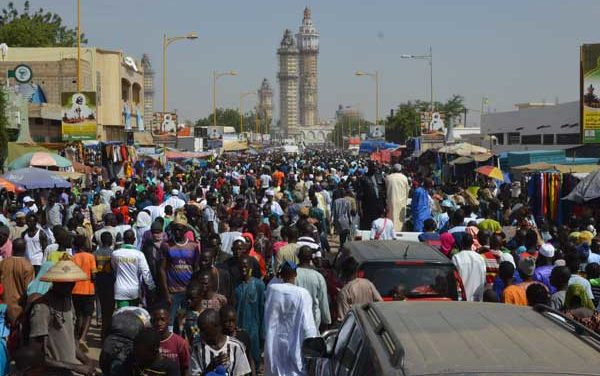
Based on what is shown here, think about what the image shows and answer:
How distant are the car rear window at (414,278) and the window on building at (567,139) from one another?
3343 centimetres

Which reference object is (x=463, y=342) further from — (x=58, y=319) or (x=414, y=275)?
(x=414, y=275)

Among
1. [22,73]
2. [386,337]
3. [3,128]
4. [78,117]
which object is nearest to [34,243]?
[386,337]

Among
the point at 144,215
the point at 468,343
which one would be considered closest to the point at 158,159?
the point at 144,215

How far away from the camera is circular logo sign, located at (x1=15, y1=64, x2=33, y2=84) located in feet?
149

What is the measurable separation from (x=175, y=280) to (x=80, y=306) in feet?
3.75

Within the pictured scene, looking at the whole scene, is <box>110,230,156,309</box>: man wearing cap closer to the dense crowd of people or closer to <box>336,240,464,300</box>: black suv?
the dense crowd of people

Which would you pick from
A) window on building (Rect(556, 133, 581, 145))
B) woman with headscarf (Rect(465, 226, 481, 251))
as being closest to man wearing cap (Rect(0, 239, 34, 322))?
woman with headscarf (Rect(465, 226, 481, 251))

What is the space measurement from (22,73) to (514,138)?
2623 centimetres

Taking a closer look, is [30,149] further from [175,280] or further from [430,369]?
[430,369]

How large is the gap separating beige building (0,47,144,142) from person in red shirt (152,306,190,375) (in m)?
32.0

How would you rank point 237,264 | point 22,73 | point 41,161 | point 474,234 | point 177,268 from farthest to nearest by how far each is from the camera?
point 22,73, point 41,161, point 474,234, point 177,268, point 237,264

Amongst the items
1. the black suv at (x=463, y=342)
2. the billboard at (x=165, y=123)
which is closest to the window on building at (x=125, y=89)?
the billboard at (x=165, y=123)

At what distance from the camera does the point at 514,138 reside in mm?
51062

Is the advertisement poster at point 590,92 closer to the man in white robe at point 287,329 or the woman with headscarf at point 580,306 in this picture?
the woman with headscarf at point 580,306
